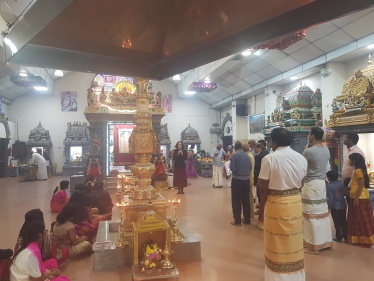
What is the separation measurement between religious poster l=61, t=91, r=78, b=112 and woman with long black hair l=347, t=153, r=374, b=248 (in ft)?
49.6

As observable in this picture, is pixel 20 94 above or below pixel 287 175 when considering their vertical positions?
above

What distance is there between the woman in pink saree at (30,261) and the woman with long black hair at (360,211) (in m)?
3.64

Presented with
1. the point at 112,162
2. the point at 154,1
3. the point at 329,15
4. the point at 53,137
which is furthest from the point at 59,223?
the point at 53,137

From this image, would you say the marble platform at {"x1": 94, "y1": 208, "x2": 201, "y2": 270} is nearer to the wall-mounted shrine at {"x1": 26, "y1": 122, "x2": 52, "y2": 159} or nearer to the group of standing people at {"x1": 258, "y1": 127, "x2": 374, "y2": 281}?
the group of standing people at {"x1": 258, "y1": 127, "x2": 374, "y2": 281}

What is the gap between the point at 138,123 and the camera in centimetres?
368

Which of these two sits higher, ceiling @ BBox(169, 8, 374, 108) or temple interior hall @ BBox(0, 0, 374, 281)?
ceiling @ BBox(169, 8, 374, 108)

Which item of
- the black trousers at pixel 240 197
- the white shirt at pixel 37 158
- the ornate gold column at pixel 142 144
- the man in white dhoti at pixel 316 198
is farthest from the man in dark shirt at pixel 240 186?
the white shirt at pixel 37 158

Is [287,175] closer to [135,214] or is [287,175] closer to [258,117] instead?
[135,214]

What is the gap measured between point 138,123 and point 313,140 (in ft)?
7.28

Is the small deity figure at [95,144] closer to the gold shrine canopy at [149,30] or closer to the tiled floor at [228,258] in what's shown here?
the tiled floor at [228,258]

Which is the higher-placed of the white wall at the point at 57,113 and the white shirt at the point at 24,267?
the white wall at the point at 57,113

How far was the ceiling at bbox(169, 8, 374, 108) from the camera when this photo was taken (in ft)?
21.5

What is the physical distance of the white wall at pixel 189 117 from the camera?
17.6 metres

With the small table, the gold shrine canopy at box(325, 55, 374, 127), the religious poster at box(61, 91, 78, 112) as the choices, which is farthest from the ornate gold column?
the religious poster at box(61, 91, 78, 112)
